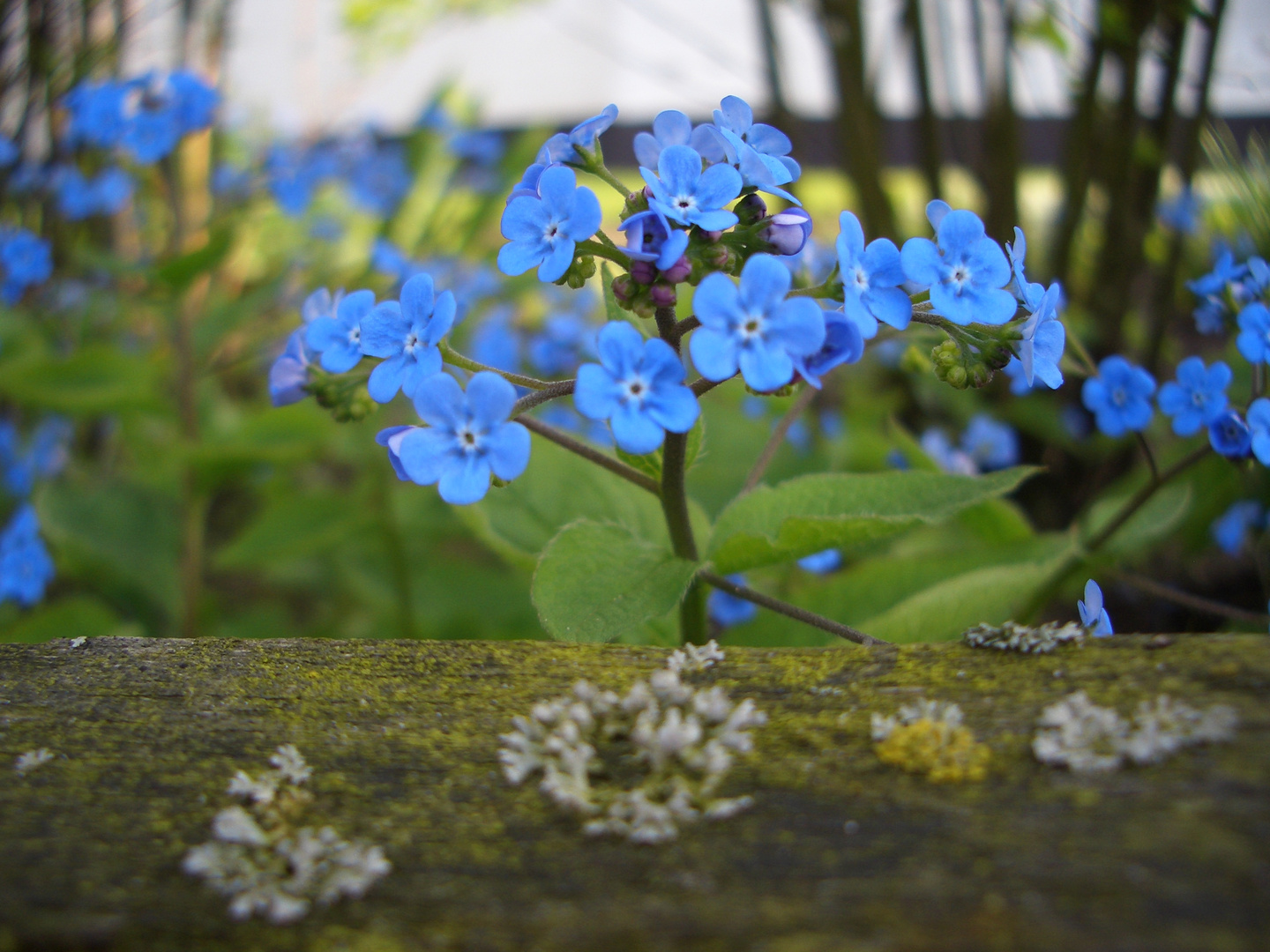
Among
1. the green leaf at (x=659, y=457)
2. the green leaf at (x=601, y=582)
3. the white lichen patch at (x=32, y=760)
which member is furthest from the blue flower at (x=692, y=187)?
the white lichen patch at (x=32, y=760)

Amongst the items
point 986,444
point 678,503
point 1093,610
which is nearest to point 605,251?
point 678,503

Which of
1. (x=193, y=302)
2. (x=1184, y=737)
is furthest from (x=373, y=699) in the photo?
(x=193, y=302)

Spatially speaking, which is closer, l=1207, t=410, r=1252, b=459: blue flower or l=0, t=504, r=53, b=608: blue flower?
l=1207, t=410, r=1252, b=459: blue flower

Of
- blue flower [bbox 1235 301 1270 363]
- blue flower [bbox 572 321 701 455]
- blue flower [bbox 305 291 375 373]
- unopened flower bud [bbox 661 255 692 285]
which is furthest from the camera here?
blue flower [bbox 1235 301 1270 363]

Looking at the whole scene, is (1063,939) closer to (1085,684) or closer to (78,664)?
(1085,684)

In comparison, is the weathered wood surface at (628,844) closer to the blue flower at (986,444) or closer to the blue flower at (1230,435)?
the blue flower at (1230,435)

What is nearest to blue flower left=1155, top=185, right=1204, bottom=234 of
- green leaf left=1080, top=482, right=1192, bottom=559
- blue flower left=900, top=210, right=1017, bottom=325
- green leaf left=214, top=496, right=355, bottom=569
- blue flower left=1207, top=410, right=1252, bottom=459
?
green leaf left=1080, top=482, right=1192, bottom=559

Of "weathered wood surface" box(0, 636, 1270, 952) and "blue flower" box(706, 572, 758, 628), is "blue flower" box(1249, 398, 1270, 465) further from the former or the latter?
"blue flower" box(706, 572, 758, 628)
